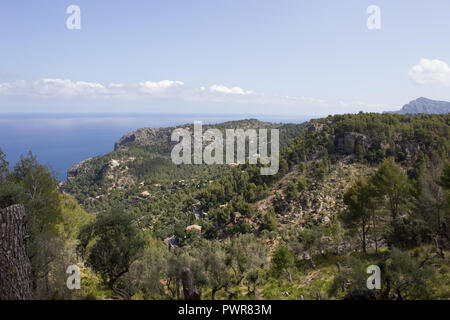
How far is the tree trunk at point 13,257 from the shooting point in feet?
20.6

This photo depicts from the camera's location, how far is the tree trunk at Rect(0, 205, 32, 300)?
20.6 ft

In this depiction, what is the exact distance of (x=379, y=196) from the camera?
19.6 metres

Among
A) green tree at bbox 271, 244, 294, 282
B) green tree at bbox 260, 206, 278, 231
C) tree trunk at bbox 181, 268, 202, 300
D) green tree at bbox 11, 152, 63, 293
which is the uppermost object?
green tree at bbox 11, 152, 63, 293

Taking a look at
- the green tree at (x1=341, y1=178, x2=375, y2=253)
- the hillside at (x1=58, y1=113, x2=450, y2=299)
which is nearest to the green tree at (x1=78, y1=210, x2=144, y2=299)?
the hillside at (x1=58, y1=113, x2=450, y2=299)

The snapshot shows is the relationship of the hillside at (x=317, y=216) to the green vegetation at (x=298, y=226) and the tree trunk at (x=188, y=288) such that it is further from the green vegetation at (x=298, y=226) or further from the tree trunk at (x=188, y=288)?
the tree trunk at (x=188, y=288)

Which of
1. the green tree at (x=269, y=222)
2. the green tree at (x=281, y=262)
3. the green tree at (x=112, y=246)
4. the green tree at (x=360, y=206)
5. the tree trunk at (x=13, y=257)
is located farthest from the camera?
the green tree at (x=269, y=222)

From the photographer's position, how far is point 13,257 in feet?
21.3

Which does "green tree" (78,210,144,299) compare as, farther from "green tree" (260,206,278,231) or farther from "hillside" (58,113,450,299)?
"green tree" (260,206,278,231)

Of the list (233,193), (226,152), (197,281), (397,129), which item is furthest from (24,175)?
(226,152)

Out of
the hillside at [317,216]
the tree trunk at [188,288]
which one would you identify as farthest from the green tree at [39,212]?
the tree trunk at [188,288]

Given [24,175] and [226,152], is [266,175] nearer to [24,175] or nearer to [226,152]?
[24,175]

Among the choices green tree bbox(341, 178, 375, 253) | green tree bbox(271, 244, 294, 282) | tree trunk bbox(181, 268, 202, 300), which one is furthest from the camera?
green tree bbox(341, 178, 375, 253)

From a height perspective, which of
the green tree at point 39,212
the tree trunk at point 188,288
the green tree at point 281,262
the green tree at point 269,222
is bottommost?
the green tree at point 269,222
